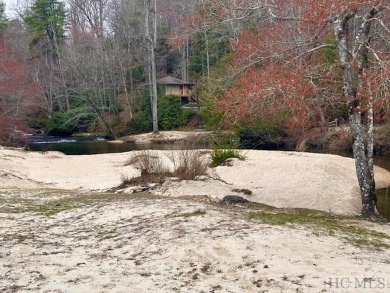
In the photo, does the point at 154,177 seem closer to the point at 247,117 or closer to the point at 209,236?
the point at 247,117

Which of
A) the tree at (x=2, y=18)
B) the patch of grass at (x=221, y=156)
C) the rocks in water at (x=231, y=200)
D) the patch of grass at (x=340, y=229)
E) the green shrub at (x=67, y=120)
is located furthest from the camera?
the tree at (x=2, y=18)

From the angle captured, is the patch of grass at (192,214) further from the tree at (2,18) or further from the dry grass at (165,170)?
the tree at (2,18)

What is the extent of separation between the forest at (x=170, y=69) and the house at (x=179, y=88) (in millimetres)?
1380

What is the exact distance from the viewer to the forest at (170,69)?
741 cm

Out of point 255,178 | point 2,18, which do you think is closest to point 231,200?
point 255,178

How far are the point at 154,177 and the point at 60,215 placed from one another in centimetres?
494

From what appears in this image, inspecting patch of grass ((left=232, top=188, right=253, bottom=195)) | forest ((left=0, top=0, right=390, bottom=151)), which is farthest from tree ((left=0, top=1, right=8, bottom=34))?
patch of grass ((left=232, top=188, right=253, bottom=195))

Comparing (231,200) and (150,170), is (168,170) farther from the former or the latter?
(231,200)

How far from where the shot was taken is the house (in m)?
41.7

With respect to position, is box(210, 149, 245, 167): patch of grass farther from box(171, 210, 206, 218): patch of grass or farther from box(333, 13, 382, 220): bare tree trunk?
box(171, 210, 206, 218): patch of grass

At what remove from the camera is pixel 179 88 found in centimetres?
4269

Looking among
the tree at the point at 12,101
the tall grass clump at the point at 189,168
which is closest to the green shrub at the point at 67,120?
the tree at the point at 12,101

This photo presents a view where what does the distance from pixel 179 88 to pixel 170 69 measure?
1036 cm

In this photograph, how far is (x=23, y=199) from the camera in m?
8.05
